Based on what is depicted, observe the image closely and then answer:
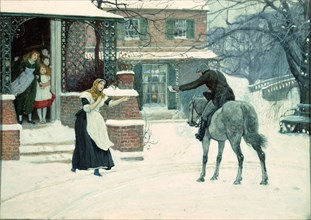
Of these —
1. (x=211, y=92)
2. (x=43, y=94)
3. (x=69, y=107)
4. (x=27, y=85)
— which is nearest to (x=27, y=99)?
(x=27, y=85)

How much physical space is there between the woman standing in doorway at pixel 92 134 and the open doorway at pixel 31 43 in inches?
34.7

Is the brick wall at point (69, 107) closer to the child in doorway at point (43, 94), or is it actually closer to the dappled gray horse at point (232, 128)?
the child in doorway at point (43, 94)

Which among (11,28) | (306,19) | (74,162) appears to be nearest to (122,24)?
(11,28)

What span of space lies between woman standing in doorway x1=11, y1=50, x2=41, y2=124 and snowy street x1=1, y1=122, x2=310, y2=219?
15.2 inches

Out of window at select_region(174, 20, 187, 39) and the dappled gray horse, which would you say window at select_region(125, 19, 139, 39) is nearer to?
window at select_region(174, 20, 187, 39)

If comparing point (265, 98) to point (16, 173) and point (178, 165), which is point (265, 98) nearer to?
point (178, 165)

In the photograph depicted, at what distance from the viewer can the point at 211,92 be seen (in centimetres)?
853

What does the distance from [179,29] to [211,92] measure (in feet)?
3.50

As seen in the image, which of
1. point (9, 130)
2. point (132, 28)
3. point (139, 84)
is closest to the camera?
point (9, 130)

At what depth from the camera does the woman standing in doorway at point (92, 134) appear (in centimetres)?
836

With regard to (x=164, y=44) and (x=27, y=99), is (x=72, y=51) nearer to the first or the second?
(x=27, y=99)

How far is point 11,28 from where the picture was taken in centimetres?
829

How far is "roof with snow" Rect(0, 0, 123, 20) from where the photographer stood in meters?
8.20

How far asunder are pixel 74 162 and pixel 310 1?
14.7 ft
